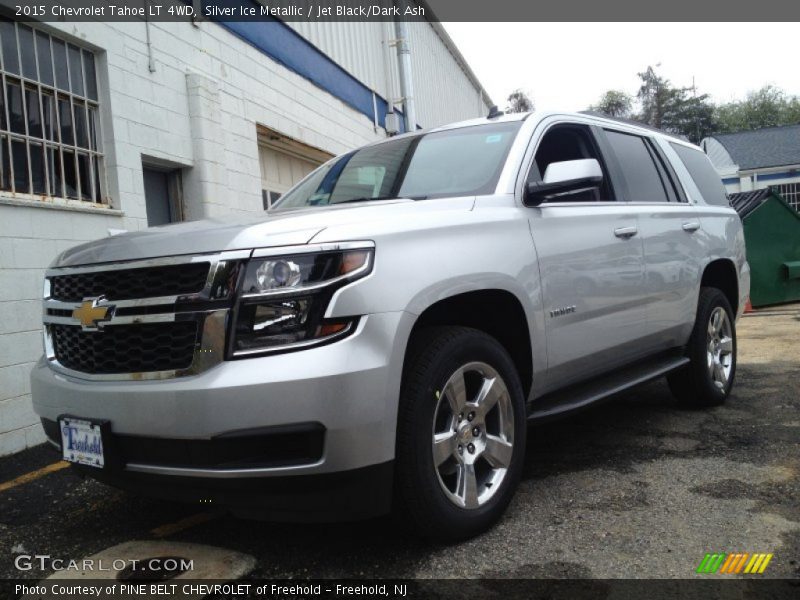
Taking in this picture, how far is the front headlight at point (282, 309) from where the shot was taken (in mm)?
2271

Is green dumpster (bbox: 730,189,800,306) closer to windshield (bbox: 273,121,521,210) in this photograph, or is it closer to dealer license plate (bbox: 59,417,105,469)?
windshield (bbox: 273,121,521,210)

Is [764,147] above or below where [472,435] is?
above

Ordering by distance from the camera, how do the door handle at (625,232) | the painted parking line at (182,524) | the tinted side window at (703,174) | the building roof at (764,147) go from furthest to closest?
1. the building roof at (764,147)
2. the tinted side window at (703,174)
3. the door handle at (625,232)
4. the painted parking line at (182,524)

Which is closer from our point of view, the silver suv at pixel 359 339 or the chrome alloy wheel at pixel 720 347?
the silver suv at pixel 359 339

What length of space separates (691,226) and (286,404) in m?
3.36

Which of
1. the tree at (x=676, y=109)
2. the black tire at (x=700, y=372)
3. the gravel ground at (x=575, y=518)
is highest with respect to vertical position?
the tree at (x=676, y=109)

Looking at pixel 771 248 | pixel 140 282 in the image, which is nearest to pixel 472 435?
pixel 140 282

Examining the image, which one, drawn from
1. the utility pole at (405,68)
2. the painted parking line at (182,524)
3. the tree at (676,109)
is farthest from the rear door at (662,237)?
the tree at (676,109)

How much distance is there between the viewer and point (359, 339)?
7.51ft

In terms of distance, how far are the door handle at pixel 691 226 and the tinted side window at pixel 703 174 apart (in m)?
0.57

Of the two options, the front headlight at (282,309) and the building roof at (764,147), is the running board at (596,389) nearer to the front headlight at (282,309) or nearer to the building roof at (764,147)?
the front headlight at (282,309)

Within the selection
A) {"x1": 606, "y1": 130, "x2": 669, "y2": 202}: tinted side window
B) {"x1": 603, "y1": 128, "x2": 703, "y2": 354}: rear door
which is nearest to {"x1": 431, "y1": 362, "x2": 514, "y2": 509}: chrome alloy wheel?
{"x1": 603, "y1": 128, "x2": 703, "y2": 354}: rear door

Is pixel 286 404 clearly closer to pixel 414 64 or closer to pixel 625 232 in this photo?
pixel 625 232

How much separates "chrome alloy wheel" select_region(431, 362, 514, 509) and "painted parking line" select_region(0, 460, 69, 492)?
102 inches
